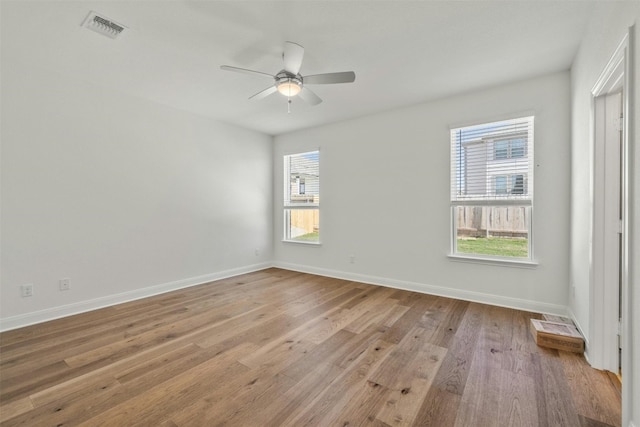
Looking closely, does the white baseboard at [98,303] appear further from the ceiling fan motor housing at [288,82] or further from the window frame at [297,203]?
the ceiling fan motor housing at [288,82]

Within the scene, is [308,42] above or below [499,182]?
above

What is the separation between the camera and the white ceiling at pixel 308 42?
6.72ft

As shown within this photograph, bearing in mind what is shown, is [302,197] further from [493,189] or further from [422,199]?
A: [493,189]

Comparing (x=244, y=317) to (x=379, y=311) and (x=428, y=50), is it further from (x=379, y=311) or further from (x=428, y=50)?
(x=428, y=50)

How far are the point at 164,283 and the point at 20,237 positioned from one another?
1.62 metres

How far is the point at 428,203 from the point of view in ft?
12.6

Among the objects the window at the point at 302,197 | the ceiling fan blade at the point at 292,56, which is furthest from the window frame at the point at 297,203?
the ceiling fan blade at the point at 292,56

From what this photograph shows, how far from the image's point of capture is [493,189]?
11.1ft

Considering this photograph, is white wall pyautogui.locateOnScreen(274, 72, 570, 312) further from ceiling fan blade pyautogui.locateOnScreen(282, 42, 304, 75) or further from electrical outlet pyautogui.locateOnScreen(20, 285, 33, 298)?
electrical outlet pyautogui.locateOnScreen(20, 285, 33, 298)

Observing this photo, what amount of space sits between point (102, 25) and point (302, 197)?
3.70m

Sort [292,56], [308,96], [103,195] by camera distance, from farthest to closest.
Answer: [103,195] → [308,96] → [292,56]

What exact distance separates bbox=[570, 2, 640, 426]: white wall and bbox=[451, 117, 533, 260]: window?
452 millimetres

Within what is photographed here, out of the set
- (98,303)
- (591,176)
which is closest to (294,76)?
(591,176)

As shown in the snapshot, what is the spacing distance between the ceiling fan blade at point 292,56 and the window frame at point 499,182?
235 centimetres
